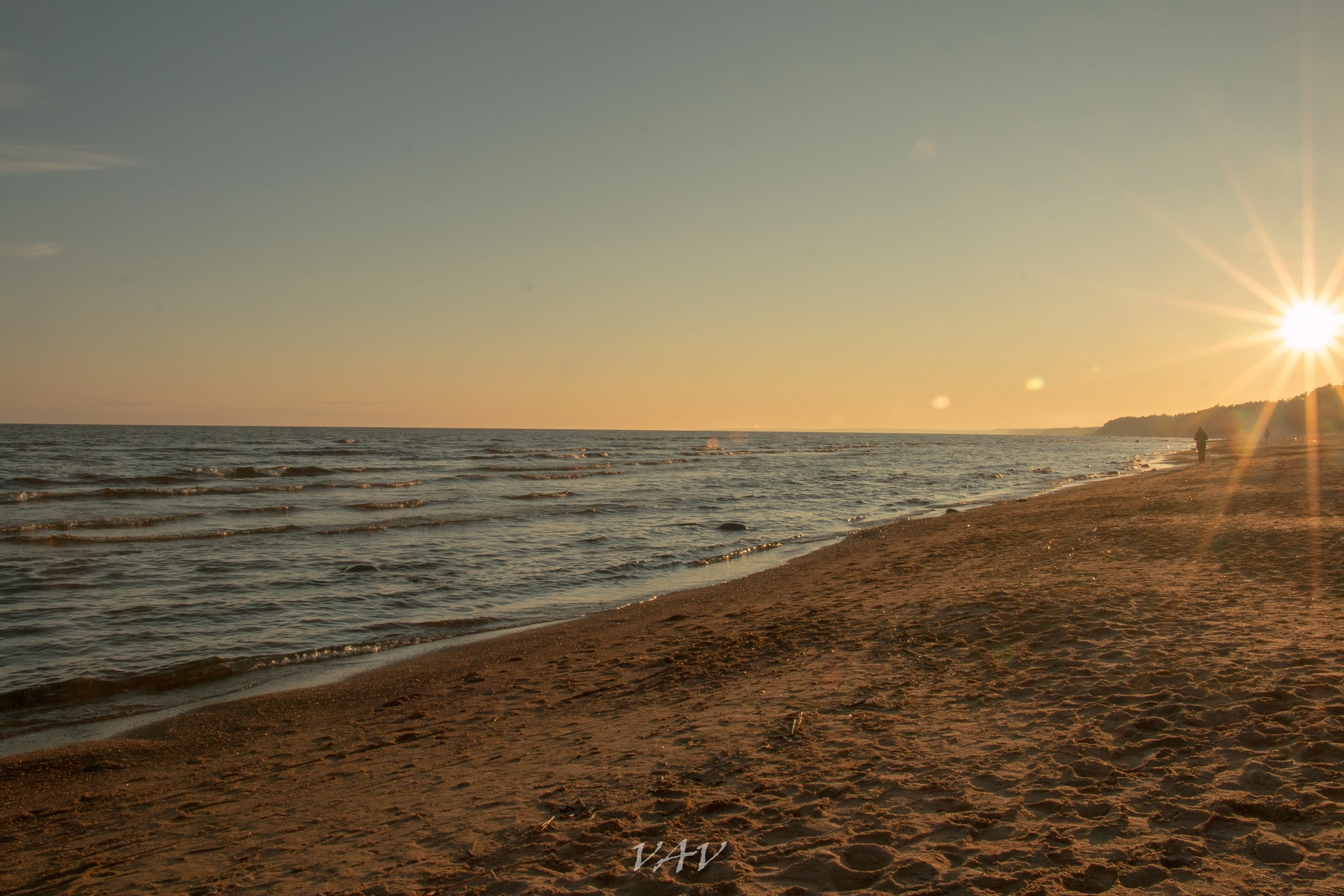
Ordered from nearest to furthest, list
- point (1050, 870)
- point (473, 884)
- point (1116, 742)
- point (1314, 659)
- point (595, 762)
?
point (1050, 870)
point (473, 884)
point (1116, 742)
point (595, 762)
point (1314, 659)

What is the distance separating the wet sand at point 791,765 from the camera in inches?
Result: 158

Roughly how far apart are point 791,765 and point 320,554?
48.6ft

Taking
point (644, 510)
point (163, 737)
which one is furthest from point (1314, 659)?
point (644, 510)

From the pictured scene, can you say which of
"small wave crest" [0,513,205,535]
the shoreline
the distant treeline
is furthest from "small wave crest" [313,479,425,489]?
the distant treeline

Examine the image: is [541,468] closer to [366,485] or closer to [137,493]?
[366,485]

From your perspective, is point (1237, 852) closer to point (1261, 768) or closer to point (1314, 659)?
point (1261, 768)

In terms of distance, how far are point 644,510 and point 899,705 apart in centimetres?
2033

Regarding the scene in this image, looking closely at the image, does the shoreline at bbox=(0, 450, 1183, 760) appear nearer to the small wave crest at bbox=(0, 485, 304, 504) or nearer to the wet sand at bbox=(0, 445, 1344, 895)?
the wet sand at bbox=(0, 445, 1344, 895)

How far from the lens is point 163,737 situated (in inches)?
284

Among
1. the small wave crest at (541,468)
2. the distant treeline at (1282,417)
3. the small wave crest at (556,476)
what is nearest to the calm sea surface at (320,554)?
the small wave crest at (556,476)

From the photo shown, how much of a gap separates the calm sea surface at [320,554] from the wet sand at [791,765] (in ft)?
6.61

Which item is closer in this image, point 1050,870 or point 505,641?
point 1050,870

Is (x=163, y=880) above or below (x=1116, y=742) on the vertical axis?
below

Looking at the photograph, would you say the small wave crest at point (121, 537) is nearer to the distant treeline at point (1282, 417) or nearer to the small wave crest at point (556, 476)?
the small wave crest at point (556, 476)
